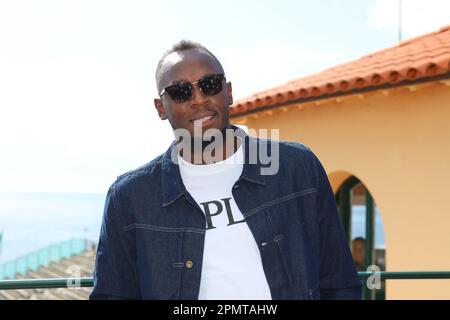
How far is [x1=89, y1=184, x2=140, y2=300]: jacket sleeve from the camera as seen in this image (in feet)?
7.79

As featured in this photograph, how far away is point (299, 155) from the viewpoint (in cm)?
242

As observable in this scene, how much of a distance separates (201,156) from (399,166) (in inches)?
228

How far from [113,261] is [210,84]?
0.73 metres

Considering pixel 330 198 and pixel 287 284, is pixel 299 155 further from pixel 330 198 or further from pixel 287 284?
pixel 287 284

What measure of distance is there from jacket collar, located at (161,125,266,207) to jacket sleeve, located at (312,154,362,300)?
222 millimetres

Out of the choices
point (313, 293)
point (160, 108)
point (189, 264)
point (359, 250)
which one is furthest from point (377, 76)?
point (189, 264)

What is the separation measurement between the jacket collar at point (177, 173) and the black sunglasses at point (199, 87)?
7.3 inches

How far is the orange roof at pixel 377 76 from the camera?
6.69 m

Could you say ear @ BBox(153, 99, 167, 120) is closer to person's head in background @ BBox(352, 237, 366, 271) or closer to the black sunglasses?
the black sunglasses

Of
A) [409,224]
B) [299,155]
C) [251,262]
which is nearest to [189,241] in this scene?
[251,262]

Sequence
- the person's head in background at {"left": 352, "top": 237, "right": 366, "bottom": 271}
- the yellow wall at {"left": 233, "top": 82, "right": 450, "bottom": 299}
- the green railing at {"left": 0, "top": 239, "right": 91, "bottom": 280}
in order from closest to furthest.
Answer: the yellow wall at {"left": 233, "top": 82, "right": 450, "bottom": 299}
the person's head in background at {"left": 352, "top": 237, "right": 366, "bottom": 271}
the green railing at {"left": 0, "top": 239, "right": 91, "bottom": 280}

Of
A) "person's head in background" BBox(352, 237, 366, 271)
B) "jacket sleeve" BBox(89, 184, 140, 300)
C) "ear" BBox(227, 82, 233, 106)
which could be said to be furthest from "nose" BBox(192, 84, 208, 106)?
"person's head in background" BBox(352, 237, 366, 271)

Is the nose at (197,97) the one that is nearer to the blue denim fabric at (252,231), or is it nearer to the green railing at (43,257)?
the blue denim fabric at (252,231)

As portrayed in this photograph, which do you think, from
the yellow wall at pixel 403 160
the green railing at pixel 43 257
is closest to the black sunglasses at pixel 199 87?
the yellow wall at pixel 403 160
